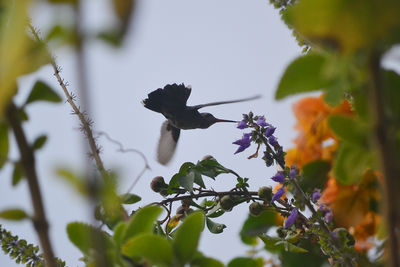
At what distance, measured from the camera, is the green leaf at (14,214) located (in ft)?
1.26

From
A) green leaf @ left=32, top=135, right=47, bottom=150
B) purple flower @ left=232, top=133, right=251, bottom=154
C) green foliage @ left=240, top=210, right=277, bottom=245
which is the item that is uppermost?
purple flower @ left=232, top=133, right=251, bottom=154

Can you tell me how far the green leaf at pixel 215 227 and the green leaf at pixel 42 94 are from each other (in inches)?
28.6

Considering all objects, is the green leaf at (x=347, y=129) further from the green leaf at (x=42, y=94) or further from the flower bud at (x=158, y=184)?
the flower bud at (x=158, y=184)

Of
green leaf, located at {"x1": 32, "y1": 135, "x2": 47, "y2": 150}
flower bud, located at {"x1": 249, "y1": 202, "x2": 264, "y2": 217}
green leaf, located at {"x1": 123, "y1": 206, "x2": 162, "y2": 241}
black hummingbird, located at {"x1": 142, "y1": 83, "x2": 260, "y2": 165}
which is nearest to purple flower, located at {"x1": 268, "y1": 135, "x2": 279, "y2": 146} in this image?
flower bud, located at {"x1": 249, "y1": 202, "x2": 264, "y2": 217}

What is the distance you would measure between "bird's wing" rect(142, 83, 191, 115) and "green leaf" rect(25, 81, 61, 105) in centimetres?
177

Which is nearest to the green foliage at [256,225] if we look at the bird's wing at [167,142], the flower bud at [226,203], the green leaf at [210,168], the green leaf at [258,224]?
the green leaf at [258,224]

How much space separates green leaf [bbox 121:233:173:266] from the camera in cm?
41

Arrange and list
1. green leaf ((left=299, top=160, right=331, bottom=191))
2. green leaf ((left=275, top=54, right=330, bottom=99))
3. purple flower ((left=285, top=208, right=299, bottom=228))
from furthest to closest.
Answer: purple flower ((left=285, top=208, right=299, bottom=228)), green leaf ((left=299, top=160, right=331, bottom=191)), green leaf ((left=275, top=54, right=330, bottom=99))

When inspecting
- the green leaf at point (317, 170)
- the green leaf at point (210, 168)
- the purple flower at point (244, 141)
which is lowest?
the green leaf at point (317, 170)

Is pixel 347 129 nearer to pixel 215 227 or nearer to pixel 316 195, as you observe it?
pixel 316 195

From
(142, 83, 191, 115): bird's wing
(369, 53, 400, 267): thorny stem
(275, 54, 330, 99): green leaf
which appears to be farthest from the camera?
(142, 83, 191, 115): bird's wing

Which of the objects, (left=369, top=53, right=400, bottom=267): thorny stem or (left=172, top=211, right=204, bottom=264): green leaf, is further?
(left=172, top=211, right=204, bottom=264): green leaf

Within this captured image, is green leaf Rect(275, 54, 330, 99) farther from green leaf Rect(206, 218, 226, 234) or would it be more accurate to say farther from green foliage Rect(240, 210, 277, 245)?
green leaf Rect(206, 218, 226, 234)

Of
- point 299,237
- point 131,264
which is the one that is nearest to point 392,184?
point 131,264
